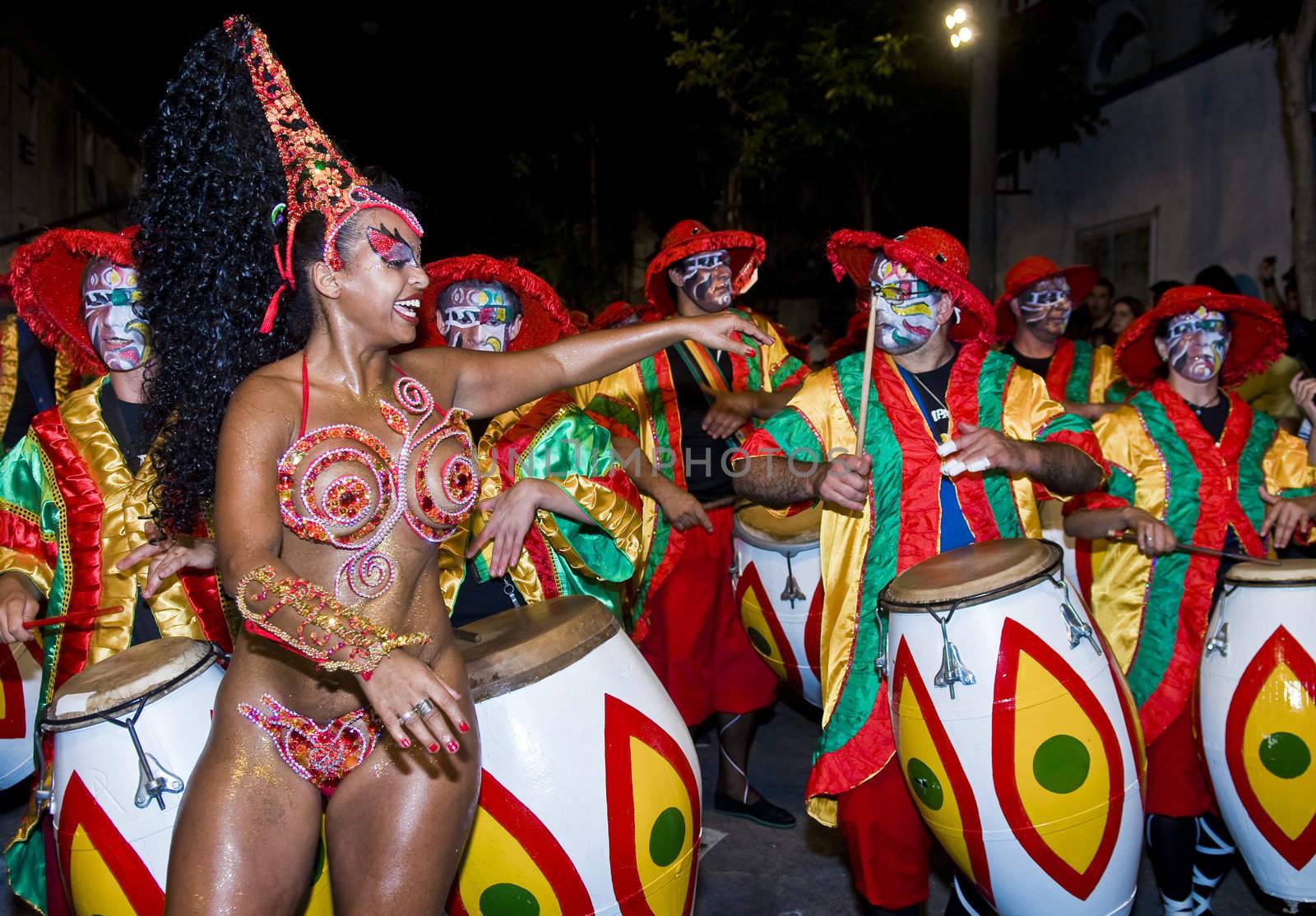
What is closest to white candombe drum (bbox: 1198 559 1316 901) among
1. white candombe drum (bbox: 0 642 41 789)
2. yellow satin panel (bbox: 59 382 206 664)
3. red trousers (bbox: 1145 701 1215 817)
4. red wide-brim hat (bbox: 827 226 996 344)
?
red trousers (bbox: 1145 701 1215 817)

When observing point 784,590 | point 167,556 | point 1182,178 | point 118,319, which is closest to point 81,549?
point 167,556

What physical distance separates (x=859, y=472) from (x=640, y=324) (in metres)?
0.80

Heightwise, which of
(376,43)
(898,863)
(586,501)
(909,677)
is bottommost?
(898,863)

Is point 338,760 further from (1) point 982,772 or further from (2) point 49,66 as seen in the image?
(2) point 49,66

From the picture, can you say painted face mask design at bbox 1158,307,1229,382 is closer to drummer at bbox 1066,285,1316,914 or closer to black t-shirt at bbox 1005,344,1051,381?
drummer at bbox 1066,285,1316,914

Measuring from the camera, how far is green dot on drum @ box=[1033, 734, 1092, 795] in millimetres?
2811

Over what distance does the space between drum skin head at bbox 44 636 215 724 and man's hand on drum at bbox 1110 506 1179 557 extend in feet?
8.74

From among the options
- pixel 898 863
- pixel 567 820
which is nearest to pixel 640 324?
pixel 567 820

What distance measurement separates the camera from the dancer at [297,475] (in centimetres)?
202

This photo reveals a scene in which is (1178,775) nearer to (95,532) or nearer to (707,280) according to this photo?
(707,280)

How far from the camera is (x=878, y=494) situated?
337 centimetres

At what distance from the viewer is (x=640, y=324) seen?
2666 millimetres

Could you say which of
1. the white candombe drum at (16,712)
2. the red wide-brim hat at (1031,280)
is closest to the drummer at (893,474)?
the red wide-brim hat at (1031,280)

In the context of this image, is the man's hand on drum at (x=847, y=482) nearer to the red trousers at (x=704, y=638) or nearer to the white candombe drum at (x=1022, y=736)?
the white candombe drum at (x=1022, y=736)
